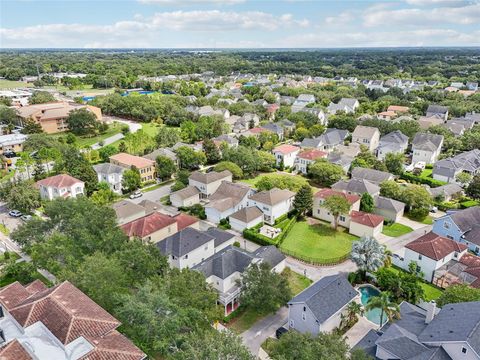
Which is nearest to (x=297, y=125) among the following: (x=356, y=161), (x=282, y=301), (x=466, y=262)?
(x=356, y=161)

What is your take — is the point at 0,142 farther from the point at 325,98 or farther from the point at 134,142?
the point at 325,98

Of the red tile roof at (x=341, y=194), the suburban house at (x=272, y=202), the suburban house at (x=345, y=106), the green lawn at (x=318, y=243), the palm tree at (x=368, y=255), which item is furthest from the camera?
the suburban house at (x=345, y=106)

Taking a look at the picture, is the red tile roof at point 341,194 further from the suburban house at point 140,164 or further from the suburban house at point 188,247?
the suburban house at point 140,164

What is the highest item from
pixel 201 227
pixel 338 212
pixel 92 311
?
pixel 92 311

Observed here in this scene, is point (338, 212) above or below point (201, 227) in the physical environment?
above

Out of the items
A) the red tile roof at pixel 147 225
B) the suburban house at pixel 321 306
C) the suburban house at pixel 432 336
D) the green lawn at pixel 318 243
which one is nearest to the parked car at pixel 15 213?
the red tile roof at pixel 147 225

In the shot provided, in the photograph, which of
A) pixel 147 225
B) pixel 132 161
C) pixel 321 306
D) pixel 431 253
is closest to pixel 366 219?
pixel 431 253
